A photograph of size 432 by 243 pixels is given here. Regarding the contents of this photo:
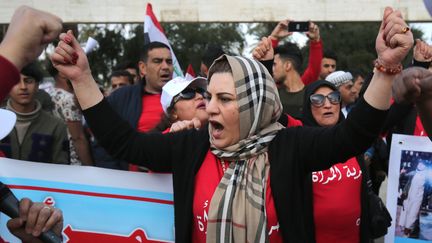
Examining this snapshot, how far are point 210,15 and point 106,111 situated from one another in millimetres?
7756

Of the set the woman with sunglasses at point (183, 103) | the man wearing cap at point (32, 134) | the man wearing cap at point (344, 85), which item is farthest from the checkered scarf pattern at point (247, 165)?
the man wearing cap at point (344, 85)

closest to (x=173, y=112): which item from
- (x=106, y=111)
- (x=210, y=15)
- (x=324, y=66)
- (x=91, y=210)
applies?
(x=91, y=210)

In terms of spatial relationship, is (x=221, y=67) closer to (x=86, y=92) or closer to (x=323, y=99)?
(x=86, y=92)

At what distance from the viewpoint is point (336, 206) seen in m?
3.05

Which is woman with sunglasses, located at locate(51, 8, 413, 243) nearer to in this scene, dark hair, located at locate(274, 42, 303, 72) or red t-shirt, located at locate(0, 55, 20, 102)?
red t-shirt, located at locate(0, 55, 20, 102)

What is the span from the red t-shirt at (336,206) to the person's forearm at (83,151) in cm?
200

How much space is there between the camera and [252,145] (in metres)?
2.38

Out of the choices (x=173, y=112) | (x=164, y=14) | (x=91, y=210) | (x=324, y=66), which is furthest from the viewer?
(x=164, y=14)

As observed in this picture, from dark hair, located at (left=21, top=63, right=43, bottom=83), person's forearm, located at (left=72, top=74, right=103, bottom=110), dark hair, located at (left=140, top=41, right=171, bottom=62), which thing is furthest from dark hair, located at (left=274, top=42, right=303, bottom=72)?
person's forearm, located at (left=72, top=74, right=103, bottom=110)

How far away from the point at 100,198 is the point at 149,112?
1388 millimetres

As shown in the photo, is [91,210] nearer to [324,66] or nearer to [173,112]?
[173,112]

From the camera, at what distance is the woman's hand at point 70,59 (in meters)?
2.37

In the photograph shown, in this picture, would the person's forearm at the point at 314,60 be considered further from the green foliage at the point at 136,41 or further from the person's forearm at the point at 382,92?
the green foliage at the point at 136,41

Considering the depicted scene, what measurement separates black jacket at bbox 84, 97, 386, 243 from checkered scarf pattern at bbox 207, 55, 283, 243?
0.20 feet
